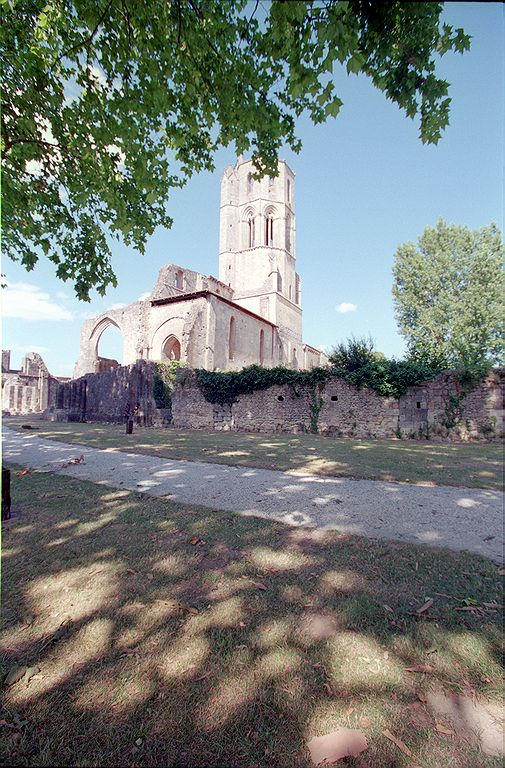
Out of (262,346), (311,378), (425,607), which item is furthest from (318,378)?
(262,346)

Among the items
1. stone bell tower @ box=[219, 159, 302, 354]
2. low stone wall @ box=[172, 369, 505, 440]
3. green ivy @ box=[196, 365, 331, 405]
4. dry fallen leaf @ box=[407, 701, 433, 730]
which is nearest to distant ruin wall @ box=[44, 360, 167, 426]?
low stone wall @ box=[172, 369, 505, 440]

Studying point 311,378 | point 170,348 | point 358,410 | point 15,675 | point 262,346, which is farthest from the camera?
point 262,346

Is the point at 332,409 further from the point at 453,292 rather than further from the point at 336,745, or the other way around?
the point at 453,292

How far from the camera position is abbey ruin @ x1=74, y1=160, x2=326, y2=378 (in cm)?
2770

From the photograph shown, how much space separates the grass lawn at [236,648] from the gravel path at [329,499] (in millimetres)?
462

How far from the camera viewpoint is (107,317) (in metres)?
34.6

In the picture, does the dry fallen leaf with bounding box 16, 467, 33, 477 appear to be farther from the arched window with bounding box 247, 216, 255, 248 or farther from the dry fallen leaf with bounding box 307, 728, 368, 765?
the arched window with bounding box 247, 216, 255, 248

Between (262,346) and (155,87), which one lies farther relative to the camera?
(262,346)

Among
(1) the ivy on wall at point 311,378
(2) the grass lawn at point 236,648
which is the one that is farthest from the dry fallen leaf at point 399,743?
(1) the ivy on wall at point 311,378

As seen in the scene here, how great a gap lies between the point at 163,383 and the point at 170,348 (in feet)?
32.0

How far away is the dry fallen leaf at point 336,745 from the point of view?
135 centimetres

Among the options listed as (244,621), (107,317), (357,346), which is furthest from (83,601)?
(107,317)

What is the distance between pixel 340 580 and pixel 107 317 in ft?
119

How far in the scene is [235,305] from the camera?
2983 cm
